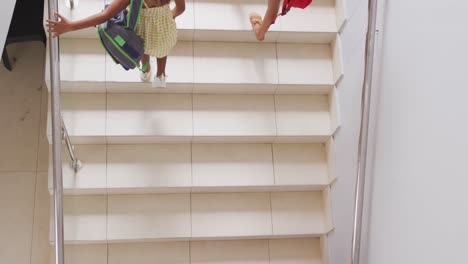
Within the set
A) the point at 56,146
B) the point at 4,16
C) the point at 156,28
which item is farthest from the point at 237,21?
the point at 4,16

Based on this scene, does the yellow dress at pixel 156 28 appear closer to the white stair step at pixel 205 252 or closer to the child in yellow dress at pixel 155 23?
the child in yellow dress at pixel 155 23

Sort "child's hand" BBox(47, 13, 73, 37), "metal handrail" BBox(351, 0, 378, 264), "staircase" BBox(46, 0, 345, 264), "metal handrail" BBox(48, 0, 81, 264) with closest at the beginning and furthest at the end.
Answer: "metal handrail" BBox(48, 0, 81, 264) → "child's hand" BBox(47, 13, 73, 37) → "metal handrail" BBox(351, 0, 378, 264) → "staircase" BBox(46, 0, 345, 264)

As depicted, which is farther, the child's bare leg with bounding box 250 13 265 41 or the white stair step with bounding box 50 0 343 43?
the white stair step with bounding box 50 0 343 43

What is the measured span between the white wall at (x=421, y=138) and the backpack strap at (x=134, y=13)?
1.18m

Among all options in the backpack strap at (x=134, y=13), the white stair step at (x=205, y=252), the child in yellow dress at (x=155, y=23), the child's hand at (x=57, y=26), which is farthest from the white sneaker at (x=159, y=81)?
the white stair step at (x=205, y=252)

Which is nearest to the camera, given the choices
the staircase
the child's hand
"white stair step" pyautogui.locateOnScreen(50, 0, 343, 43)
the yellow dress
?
the child's hand

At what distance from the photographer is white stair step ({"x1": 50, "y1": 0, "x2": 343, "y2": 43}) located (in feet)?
12.7

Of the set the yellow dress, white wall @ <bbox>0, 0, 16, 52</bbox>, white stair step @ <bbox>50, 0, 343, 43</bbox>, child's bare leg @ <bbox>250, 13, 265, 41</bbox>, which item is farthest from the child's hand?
child's bare leg @ <bbox>250, 13, 265, 41</bbox>

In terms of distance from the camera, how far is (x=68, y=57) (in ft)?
12.5

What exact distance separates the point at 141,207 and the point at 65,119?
681 millimetres

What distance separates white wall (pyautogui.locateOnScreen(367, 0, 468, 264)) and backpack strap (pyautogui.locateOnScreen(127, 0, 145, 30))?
46.5 inches

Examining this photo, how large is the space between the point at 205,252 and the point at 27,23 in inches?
71.3

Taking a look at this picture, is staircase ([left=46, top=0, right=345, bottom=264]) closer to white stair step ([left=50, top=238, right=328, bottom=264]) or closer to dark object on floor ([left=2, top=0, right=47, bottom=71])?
white stair step ([left=50, top=238, right=328, bottom=264])

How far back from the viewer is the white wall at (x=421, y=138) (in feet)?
7.63
